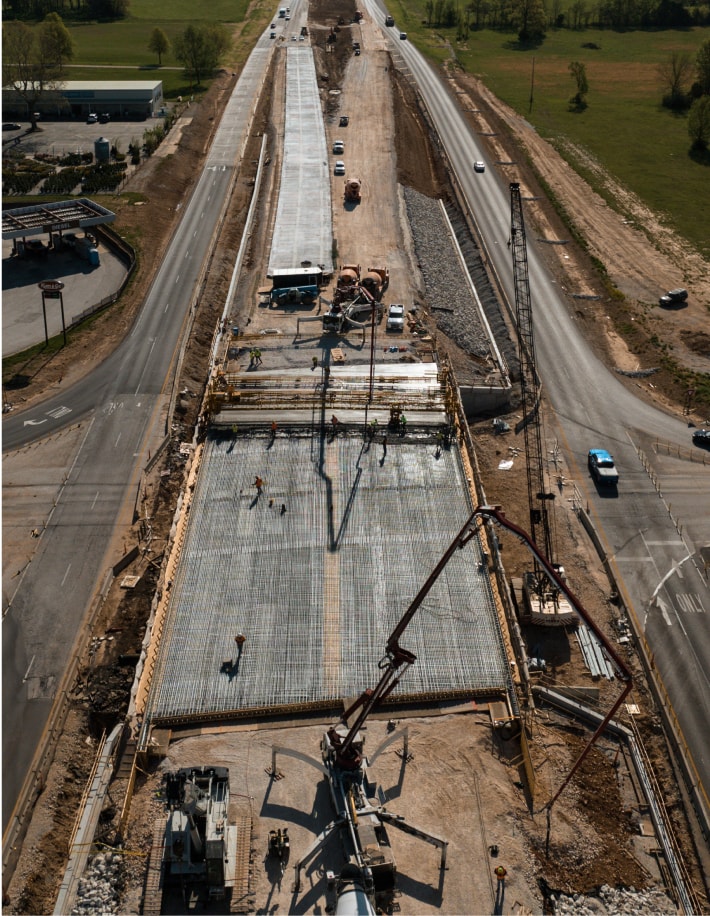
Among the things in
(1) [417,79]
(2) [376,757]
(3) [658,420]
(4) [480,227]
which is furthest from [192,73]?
(2) [376,757]

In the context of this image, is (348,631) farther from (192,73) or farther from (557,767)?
(192,73)

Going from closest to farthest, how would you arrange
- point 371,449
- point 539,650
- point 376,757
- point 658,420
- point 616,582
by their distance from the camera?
point 376,757 → point 539,650 → point 616,582 → point 371,449 → point 658,420

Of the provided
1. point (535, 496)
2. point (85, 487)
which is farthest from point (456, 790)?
point (85, 487)

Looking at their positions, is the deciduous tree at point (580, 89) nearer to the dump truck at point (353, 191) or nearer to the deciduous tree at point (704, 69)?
the deciduous tree at point (704, 69)

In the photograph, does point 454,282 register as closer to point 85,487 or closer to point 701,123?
point 85,487

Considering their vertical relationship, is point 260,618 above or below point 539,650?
above

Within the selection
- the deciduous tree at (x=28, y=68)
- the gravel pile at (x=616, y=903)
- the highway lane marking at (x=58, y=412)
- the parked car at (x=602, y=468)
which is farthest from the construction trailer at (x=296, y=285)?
the deciduous tree at (x=28, y=68)

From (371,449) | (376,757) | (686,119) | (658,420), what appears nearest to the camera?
(376,757)
